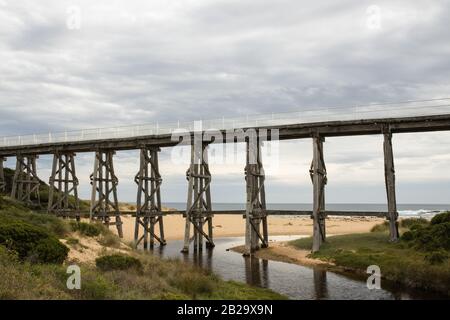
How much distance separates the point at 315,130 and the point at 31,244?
57.5 feet

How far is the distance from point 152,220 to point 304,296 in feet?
63.6

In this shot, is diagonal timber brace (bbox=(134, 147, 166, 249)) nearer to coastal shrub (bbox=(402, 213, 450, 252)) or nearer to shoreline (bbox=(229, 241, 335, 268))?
shoreline (bbox=(229, 241, 335, 268))

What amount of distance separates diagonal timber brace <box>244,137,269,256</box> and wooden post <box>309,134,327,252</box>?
13.8ft

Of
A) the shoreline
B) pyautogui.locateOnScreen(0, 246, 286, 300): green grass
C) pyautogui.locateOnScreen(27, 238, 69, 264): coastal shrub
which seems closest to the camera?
pyautogui.locateOnScreen(0, 246, 286, 300): green grass

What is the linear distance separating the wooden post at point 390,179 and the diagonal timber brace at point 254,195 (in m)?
8.38

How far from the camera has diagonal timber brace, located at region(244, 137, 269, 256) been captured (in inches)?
1091

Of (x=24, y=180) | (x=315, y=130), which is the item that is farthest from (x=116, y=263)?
(x=24, y=180)

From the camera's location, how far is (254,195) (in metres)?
29.2

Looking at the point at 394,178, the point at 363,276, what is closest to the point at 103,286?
the point at 363,276

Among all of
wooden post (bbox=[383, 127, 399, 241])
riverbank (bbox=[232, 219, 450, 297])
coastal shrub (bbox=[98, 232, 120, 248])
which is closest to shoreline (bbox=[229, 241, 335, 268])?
riverbank (bbox=[232, 219, 450, 297])

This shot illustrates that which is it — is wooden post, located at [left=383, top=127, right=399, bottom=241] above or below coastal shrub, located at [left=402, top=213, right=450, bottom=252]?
above
